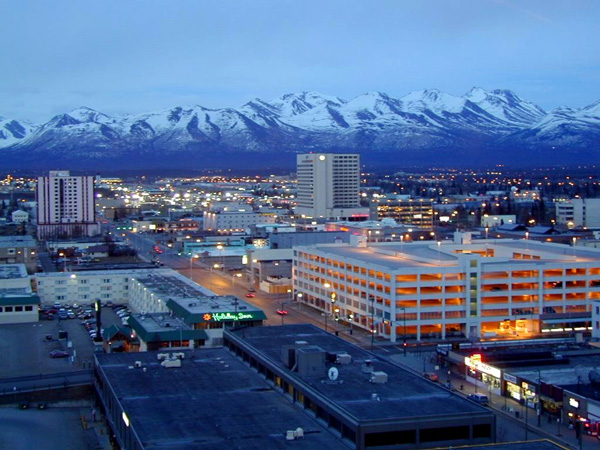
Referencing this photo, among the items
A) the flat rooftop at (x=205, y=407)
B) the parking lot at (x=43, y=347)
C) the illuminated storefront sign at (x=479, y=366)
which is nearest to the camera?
the flat rooftop at (x=205, y=407)

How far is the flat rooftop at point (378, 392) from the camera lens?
1009 cm

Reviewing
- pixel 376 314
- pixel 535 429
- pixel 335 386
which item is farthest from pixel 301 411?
pixel 376 314

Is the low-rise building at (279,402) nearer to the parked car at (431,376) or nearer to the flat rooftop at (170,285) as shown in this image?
the parked car at (431,376)

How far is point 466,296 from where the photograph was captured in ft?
61.3

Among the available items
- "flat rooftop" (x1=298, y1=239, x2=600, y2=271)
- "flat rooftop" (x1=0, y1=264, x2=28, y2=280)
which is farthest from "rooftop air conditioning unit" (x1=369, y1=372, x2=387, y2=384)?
"flat rooftop" (x1=0, y1=264, x2=28, y2=280)

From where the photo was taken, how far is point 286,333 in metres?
15.1

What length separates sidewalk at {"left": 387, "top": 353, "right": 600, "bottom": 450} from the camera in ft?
37.4

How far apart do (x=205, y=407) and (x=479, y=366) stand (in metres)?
4.89

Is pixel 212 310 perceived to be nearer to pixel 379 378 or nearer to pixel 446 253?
pixel 379 378

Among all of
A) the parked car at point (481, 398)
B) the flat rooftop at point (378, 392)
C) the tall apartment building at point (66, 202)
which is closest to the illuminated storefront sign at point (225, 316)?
the flat rooftop at point (378, 392)

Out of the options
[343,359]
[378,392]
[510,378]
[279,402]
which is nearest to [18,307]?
[343,359]

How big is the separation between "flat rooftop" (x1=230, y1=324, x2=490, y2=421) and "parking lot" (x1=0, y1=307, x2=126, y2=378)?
4.11 metres

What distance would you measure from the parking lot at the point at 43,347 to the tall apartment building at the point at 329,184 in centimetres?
2841

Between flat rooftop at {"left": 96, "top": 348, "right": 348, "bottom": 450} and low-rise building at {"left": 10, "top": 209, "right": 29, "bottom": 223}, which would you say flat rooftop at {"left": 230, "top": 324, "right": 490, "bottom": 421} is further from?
low-rise building at {"left": 10, "top": 209, "right": 29, "bottom": 223}
